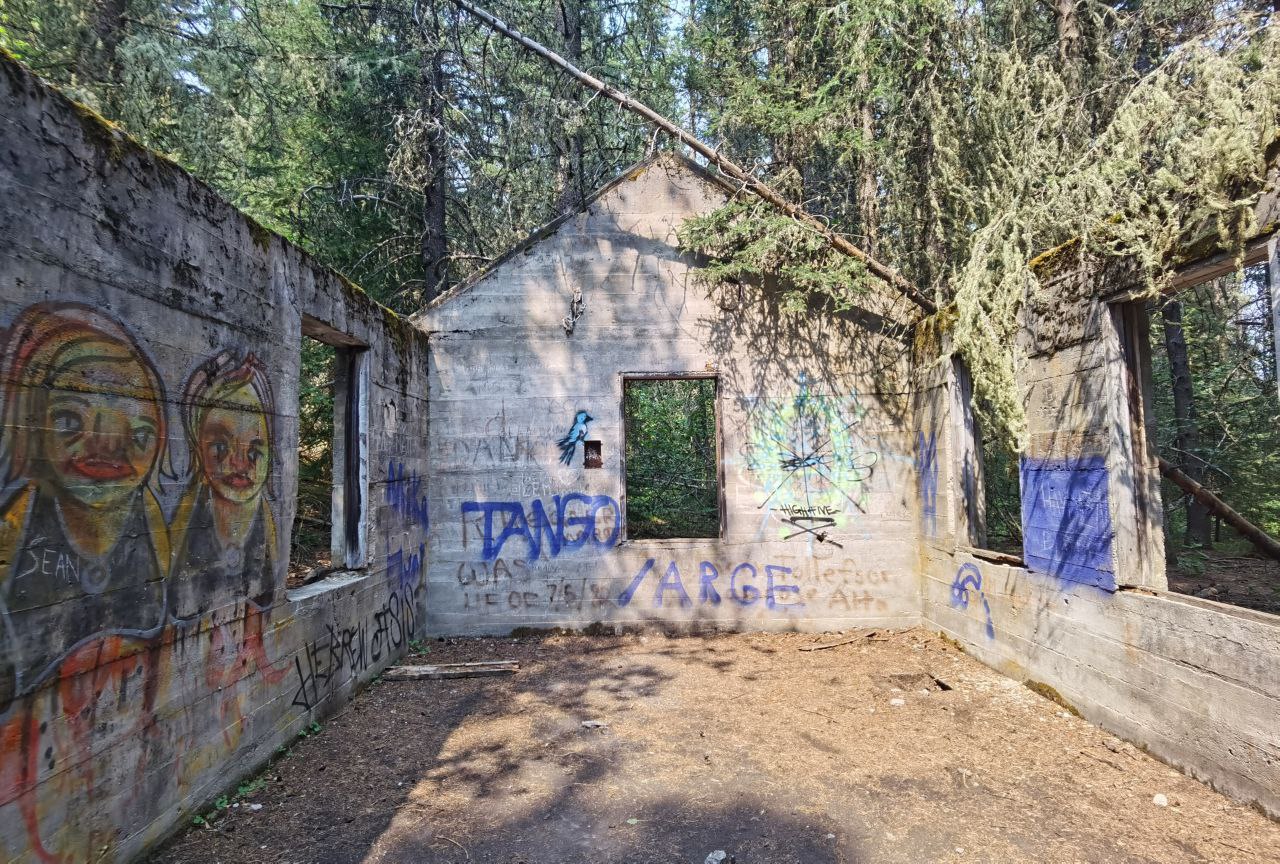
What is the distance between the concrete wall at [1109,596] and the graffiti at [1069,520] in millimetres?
11

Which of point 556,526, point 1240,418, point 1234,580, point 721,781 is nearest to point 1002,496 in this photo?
point 1234,580

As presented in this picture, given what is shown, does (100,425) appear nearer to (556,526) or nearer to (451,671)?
→ (451,671)

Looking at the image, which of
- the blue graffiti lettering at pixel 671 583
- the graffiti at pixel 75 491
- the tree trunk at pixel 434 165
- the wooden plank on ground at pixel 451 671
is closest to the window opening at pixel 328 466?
the wooden plank on ground at pixel 451 671

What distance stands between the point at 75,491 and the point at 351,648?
304 cm

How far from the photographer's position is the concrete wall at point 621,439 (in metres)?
7.22

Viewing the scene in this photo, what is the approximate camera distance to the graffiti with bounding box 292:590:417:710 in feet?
15.1

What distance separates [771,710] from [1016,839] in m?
2.12

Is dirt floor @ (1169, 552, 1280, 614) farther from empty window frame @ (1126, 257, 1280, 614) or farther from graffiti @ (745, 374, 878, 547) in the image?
graffiti @ (745, 374, 878, 547)

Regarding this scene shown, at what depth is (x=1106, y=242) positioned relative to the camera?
4383 millimetres

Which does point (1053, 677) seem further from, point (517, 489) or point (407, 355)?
point (407, 355)

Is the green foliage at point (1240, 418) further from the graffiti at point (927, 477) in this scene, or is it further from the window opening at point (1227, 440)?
the graffiti at point (927, 477)

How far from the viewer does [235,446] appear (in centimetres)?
391


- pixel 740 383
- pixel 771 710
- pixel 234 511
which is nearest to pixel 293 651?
pixel 234 511

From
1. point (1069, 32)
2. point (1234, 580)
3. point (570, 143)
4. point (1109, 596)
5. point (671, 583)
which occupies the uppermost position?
point (570, 143)
